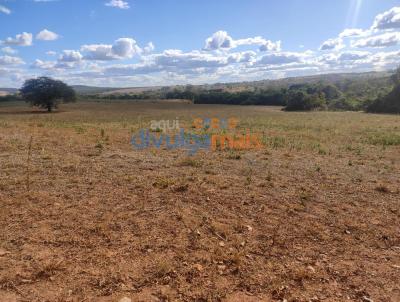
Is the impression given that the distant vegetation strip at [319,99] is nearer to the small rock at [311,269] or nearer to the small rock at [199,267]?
the small rock at [311,269]

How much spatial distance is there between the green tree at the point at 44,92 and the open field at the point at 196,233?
38.9 meters

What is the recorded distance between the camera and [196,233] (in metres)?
4.45

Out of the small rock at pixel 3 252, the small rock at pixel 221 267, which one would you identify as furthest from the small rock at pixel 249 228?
the small rock at pixel 3 252

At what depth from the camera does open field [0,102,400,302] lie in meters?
3.29

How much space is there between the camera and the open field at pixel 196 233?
3.29 metres

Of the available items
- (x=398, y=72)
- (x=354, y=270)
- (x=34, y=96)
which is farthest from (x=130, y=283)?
(x=398, y=72)

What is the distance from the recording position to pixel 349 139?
52.1 feet

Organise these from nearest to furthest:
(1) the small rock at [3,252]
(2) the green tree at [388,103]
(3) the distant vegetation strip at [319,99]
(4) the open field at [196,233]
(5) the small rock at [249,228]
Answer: (4) the open field at [196,233] → (1) the small rock at [3,252] → (5) the small rock at [249,228] → (2) the green tree at [388,103] → (3) the distant vegetation strip at [319,99]

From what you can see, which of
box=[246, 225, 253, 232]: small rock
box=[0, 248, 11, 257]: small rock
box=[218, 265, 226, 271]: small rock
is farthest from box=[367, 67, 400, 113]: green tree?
box=[0, 248, 11, 257]: small rock

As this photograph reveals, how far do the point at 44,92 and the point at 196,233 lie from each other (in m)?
44.5

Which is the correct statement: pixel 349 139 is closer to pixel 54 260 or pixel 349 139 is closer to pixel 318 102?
pixel 54 260

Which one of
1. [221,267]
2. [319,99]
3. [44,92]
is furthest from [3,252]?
[319,99]

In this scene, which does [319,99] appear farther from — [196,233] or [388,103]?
[196,233]

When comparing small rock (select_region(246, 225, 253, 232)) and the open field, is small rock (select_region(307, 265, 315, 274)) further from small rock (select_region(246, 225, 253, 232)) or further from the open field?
small rock (select_region(246, 225, 253, 232))
